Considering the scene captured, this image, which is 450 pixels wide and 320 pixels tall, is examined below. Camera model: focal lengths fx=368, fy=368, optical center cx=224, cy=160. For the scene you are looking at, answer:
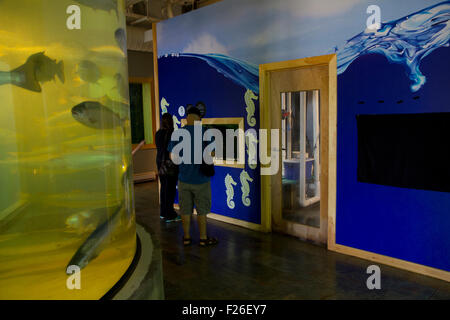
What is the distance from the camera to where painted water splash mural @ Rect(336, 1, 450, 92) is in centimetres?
323

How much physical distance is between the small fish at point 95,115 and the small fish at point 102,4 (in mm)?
327

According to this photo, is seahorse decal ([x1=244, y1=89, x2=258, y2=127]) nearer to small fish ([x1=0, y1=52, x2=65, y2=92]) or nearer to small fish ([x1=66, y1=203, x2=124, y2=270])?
small fish ([x1=66, y1=203, x2=124, y2=270])

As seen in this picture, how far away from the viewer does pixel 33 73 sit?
3.63 ft

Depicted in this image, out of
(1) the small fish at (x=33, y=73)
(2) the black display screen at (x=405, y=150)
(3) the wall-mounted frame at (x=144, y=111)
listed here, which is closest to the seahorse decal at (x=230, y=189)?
(2) the black display screen at (x=405, y=150)

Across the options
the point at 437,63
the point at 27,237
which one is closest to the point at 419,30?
the point at 437,63

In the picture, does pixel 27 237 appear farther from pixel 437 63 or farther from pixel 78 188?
pixel 437 63

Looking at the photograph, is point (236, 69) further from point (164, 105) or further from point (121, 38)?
point (121, 38)

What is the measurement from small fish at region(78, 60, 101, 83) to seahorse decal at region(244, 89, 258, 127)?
12.1 ft

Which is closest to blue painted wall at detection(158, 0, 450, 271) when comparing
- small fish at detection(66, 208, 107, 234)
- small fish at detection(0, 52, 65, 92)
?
small fish at detection(66, 208, 107, 234)

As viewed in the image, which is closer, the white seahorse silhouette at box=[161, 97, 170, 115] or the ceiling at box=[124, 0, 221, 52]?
the white seahorse silhouette at box=[161, 97, 170, 115]

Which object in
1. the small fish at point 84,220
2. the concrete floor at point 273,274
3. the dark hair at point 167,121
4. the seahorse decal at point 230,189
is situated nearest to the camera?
the small fish at point 84,220

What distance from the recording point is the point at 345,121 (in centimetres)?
395

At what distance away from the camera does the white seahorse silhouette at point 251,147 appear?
4906 mm

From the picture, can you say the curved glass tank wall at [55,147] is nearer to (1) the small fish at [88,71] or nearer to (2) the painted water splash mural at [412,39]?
(1) the small fish at [88,71]
